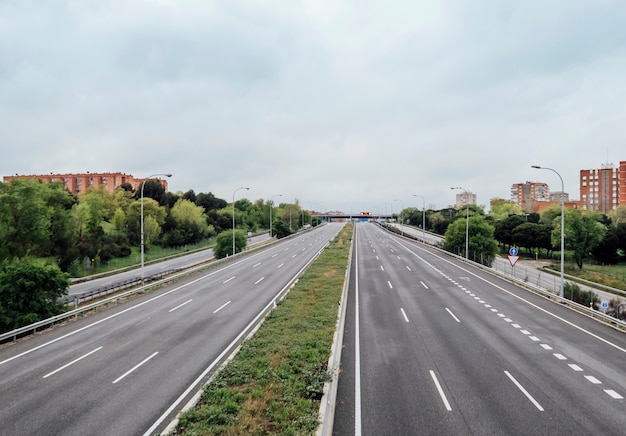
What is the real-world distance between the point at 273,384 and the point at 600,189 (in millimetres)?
166441

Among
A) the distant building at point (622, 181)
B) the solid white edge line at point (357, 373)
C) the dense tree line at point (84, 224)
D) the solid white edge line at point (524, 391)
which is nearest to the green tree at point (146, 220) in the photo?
the dense tree line at point (84, 224)

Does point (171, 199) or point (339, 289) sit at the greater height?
point (171, 199)

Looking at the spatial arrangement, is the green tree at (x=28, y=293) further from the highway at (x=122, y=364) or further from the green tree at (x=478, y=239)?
the green tree at (x=478, y=239)

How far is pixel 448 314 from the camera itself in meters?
18.9

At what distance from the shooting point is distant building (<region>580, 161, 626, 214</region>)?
13112 cm

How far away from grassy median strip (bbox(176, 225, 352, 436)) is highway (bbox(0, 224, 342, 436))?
106 centimetres

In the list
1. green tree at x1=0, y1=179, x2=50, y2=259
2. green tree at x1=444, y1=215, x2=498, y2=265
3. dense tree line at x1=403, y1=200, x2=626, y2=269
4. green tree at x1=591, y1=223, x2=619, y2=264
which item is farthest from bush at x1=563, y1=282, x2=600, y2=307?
green tree at x1=0, y1=179, x2=50, y2=259

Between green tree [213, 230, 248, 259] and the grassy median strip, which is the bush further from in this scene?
green tree [213, 230, 248, 259]

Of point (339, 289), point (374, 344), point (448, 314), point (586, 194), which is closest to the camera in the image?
point (374, 344)

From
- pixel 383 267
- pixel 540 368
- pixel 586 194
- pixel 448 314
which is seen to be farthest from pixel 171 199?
pixel 586 194

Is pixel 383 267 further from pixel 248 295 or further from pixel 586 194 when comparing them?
pixel 586 194

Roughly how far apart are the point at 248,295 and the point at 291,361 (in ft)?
43.4

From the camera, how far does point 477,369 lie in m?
11.8

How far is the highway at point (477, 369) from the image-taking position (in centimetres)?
871
